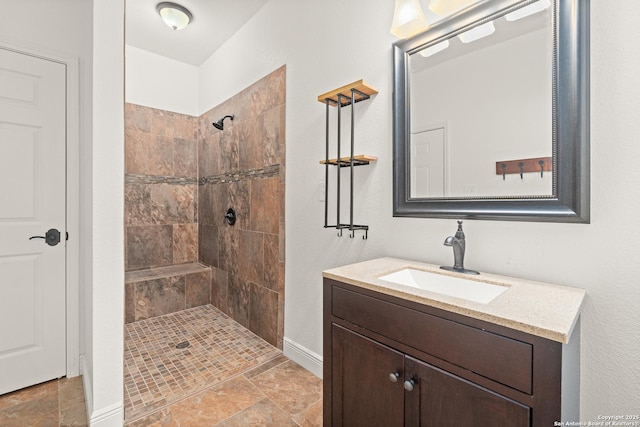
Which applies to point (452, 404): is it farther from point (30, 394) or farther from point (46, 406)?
point (30, 394)

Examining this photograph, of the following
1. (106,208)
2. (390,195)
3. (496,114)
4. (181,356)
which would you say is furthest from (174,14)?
(181,356)

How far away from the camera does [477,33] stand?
134cm

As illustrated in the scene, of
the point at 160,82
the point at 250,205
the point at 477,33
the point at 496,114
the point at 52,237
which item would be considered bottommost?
the point at 52,237

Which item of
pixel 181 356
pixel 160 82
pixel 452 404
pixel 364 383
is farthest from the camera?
pixel 160 82

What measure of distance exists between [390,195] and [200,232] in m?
2.75

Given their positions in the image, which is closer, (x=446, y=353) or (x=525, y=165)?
(x=446, y=353)

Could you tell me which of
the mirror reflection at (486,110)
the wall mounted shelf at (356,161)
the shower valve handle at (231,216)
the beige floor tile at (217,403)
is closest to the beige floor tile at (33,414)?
the beige floor tile at (217,403)

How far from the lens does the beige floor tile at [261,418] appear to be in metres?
1.60

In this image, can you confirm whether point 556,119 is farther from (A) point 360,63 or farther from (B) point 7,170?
(B) point 7,170

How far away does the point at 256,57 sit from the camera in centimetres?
270

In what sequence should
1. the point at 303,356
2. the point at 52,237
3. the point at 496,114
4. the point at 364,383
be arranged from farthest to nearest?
the point at 303,356, the point at 52,237, the point at 496,114, the point at 364,383

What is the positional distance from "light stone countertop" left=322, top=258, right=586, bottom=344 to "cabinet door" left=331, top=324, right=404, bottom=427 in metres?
0.23

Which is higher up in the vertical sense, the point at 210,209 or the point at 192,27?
the point at 192,27

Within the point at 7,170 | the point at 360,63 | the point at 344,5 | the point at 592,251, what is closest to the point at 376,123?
the point at 360,63
